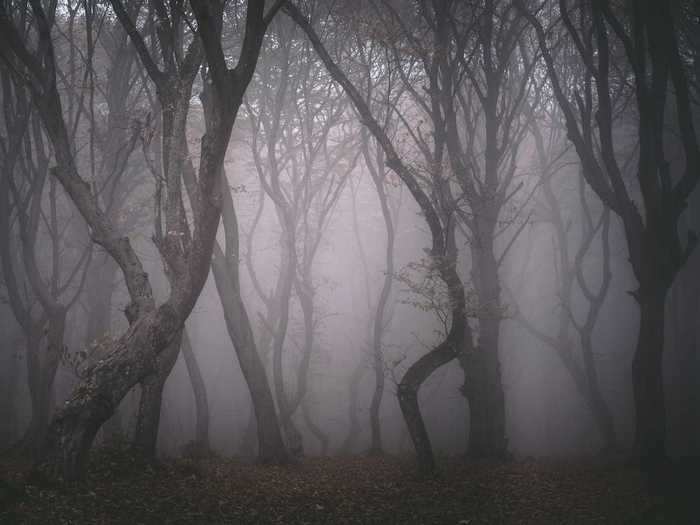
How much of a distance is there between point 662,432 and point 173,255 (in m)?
8.57

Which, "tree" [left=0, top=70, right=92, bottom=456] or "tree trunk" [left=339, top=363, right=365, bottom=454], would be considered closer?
"tree" [left=0, top=70, right=92, bottom=456]

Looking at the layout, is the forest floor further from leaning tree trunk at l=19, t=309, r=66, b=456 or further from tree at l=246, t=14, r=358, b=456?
tree at l=246, t=14, r=358, b=456

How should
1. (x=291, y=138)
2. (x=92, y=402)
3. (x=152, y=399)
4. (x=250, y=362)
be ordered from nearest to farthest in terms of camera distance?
(x=92, y=402)
(x=152, y=399)
(x=250, y=362)
(x=291, y=138)

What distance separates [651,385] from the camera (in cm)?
827

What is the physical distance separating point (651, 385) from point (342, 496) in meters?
5.69

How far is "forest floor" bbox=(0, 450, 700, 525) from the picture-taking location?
514cm

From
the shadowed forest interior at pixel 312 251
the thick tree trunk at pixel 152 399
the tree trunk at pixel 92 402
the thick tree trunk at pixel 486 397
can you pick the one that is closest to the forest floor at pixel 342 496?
the shadowed forest interior at pixel 312 251

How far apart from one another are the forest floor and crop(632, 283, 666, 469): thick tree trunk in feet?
1.39

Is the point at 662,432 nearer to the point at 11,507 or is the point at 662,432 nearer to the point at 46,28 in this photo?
the point at 11,507

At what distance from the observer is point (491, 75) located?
10.8 m

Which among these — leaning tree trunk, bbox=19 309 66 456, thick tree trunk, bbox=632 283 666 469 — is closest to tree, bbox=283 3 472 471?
thick tree trunk, bbox=632 283 666 469

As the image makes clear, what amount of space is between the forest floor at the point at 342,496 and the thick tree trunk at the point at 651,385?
0.42 metres

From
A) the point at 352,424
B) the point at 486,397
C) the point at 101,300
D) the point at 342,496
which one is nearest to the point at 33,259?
the point at 101,300

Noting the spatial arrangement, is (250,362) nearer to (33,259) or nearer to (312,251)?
(33,259)
